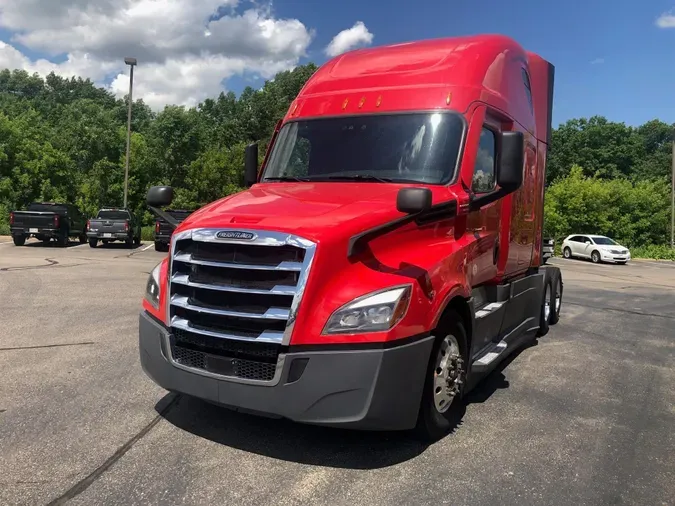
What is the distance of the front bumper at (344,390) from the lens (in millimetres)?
3348

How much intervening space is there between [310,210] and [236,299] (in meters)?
0.79

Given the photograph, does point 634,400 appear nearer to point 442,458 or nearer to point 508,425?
point 508,425

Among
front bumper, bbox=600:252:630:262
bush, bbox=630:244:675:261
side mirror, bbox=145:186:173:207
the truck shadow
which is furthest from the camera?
bush, bbox=630:244:675:261

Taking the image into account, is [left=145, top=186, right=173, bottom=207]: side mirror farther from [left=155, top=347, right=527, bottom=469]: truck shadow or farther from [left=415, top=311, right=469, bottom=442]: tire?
[left=415, top=311, right=469, bottom=442]: tire

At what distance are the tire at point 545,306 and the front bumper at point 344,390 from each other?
475cm

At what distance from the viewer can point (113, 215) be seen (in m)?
25.7

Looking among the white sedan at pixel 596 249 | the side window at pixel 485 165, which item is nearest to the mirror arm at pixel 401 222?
the side window at pixel 485 165

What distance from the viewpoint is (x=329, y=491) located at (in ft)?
10.8

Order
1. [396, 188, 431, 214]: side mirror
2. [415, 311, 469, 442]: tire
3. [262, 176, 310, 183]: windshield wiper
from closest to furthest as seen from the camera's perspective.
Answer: [396, 188, 431, 214]: side mirror → [415, 311, 469, 442]: tire → [262, 176, 310, 183]: windshield wiper

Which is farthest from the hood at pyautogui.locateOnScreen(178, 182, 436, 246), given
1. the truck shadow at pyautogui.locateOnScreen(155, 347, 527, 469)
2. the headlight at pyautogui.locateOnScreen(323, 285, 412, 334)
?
the truck shadow at pyautogui.locateOnScreen(155, 347, 527, 469)

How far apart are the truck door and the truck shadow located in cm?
145

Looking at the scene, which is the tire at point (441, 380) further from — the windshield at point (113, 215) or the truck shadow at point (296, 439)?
the windshield at point (113, 215)

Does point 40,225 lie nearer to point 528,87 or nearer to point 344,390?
point 528,87

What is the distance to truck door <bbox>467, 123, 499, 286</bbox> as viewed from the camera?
479 cm
